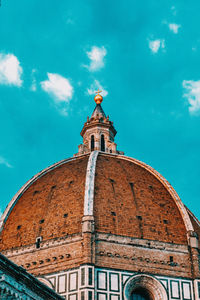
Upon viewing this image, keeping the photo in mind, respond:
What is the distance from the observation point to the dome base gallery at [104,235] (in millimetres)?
Result: 32938

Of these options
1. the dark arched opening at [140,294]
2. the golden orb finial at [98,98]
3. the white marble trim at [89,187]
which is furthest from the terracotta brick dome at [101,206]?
the golden orb finial at [98,98]

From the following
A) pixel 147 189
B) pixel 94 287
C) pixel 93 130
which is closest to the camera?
pixel 94 287

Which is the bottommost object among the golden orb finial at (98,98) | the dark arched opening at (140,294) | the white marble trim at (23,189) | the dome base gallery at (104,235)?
the dark arched opening at (140,294)

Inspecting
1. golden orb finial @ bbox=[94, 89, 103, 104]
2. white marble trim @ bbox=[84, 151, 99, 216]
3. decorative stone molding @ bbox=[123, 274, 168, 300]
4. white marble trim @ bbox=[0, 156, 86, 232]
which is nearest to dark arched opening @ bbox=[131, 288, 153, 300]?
decorative stone molding @ bbox=[123, 274, 168, 300]

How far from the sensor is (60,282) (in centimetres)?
3291

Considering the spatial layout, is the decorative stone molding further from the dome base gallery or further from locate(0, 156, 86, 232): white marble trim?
locate(0, 156, 86, 232): white marble trim

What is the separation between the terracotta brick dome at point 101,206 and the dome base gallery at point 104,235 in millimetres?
63

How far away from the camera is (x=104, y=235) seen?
34188 millimetres

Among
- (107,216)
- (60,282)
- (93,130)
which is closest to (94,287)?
(60,282)

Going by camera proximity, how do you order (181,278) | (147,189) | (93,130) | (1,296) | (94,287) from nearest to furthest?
(1,296) < (94,287) < (181,278) < (147,189) < (93,130)

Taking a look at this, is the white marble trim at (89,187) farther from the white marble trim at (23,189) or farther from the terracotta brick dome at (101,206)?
the white marble trim at (23,189)

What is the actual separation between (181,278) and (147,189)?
6811 mm

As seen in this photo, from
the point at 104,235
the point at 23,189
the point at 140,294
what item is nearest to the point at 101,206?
the point at 104,235

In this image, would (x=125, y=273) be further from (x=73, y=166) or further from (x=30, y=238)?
(x=73, y=166)
